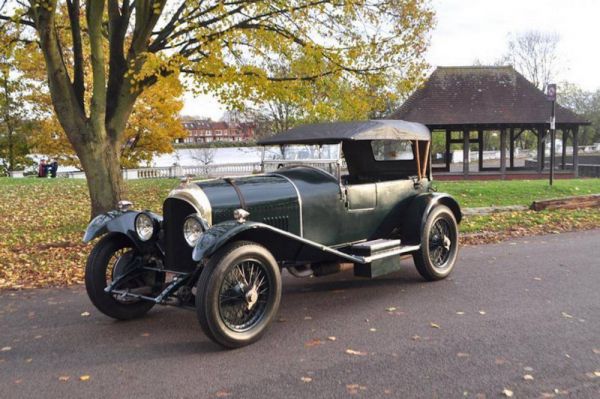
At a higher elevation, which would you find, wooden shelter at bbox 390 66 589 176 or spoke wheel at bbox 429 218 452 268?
wooden shelter at bbox 390 66 589 176

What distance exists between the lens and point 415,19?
11.1 meters

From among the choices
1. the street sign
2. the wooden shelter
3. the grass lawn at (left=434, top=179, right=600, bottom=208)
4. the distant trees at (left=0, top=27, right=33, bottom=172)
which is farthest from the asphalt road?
the distant trees at (left=0, top=27, right=33, bottom=172)

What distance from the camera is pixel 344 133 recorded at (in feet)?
18.7

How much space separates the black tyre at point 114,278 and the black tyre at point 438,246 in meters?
2.90

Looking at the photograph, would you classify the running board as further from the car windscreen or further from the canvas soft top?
the canvas soft top

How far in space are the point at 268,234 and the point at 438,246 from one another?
2570mm

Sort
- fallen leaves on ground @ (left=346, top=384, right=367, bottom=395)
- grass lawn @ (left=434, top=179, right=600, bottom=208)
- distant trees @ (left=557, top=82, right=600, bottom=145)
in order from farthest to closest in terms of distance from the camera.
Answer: distant trees @ (left=557, top=82, right=600, bottom=145) < grass lawn @ (left=434, top=179, right=600, bottom=208) < fallen leaves on ground @ (left=346, top=384, right=367, bottom=395)

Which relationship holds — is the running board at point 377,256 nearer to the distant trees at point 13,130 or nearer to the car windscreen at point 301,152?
the car windscreen at point 301,152

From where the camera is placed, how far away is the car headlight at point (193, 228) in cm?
459

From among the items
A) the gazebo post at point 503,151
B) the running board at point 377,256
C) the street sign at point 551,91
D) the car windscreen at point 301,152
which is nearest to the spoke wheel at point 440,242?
the running board at point 377,256

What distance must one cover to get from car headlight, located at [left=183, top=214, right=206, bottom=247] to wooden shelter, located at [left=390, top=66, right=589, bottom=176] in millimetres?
22378

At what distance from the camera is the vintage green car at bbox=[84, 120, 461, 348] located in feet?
14.5

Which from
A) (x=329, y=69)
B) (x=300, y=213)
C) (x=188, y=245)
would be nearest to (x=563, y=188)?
(x=329, y=69)

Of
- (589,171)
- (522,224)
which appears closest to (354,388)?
(522,224)
